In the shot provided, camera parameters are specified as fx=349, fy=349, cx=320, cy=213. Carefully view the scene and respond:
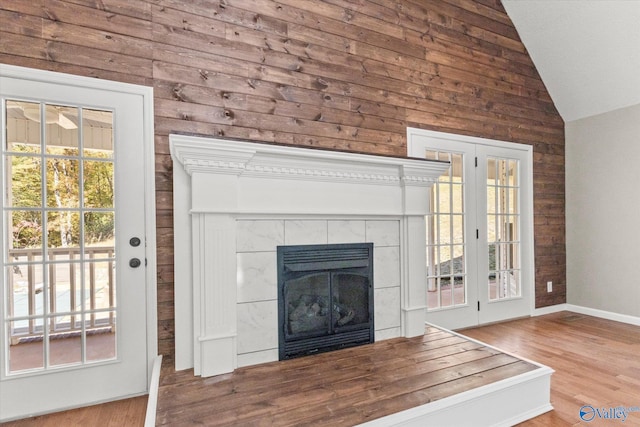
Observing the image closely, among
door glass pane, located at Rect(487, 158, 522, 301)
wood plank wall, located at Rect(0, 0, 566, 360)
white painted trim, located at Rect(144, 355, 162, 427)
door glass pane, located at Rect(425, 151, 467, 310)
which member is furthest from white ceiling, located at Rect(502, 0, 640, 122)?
white painted trim, located at Rect(144, 355, 162, 427)

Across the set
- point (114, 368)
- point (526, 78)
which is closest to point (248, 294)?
point (114, 368)

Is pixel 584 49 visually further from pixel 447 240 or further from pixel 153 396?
pixel 153 396

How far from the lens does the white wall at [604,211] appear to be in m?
3.79

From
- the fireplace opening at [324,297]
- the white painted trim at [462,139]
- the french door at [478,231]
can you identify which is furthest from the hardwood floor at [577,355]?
the white painted trim at [462,139]

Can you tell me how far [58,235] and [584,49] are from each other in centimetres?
503

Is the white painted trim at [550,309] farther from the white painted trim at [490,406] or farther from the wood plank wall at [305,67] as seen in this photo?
the white painted trim at [490,406]

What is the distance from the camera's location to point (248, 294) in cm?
230

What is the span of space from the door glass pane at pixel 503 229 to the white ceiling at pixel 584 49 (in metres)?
1.09

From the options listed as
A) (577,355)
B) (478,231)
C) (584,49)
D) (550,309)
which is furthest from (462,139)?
(550,309)

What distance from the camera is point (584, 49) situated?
3.67 meters

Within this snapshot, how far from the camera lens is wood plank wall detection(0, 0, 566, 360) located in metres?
2.24

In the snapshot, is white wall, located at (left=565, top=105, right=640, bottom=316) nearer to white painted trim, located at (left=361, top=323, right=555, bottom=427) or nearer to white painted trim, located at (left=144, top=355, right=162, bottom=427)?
white painted trim, located at (left=361, top=323, right=555, bottom=427)

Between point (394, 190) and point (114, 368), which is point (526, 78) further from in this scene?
point (114, 368)

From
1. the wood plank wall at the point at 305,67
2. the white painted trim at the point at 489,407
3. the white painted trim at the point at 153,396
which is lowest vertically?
the white painted trim at the point at 489,407
